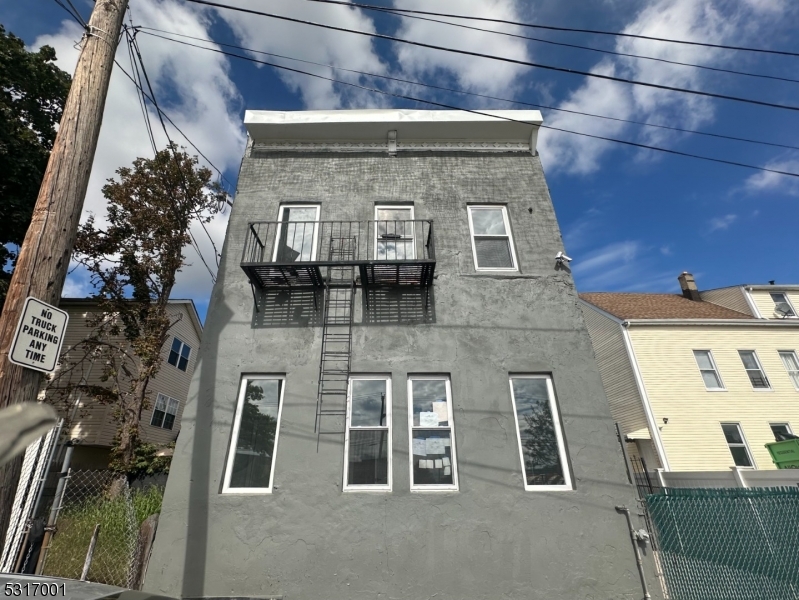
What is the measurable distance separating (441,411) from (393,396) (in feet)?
2.52

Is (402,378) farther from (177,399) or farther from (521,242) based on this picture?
(177,399)

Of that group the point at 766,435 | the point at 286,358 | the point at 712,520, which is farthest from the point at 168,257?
the point at 766,435

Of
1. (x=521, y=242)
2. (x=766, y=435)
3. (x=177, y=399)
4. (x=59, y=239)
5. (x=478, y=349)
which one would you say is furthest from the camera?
(x=177, y=399)

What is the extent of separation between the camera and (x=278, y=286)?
6.98 metres

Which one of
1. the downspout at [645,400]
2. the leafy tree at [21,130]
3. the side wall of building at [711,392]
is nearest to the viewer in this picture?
the leafy tree at [21,130]

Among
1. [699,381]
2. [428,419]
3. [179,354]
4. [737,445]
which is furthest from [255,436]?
[737,445]

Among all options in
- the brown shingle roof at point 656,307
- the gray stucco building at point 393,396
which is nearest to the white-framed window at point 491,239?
the gray stucco building at point 393,396

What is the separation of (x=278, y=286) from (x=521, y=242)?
4.47m

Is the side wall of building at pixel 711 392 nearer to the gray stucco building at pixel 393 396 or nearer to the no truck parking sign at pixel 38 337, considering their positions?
the gray stucco building at pixel 393 396

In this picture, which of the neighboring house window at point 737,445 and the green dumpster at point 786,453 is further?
the neighboring house window at point 737,445

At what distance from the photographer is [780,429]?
16344 millimetres

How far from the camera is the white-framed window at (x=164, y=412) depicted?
18406 mm

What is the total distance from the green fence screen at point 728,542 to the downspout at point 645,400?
1046 centimetres

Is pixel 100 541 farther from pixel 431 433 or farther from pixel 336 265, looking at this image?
pixel 336 265
